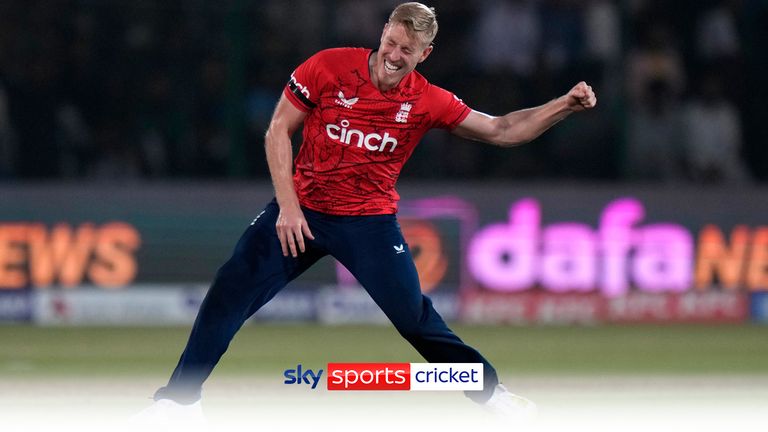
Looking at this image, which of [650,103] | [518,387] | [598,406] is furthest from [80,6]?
[598,406]

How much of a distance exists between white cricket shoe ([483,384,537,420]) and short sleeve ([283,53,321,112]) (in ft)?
5.58

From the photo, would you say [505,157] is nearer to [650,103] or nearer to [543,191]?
[543,191]

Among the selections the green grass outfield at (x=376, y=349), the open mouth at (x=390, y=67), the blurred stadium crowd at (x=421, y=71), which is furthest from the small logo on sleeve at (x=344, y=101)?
the blurred stadium crowd at (x=421, y=71)

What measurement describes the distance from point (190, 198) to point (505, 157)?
3378 mm

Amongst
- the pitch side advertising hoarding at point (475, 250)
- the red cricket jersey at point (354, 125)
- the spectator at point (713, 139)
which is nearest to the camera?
the red cricket jersey at point (354, 125)

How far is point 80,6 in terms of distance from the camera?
14406 millimetres

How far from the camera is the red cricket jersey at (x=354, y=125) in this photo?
Result: 6.71 meters

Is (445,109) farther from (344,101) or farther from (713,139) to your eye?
→ (713,139)

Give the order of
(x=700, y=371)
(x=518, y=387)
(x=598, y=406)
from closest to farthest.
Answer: (x=598, y=406) → (x=518, y=387) → (x=700, y=371)

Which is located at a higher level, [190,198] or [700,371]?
[190,198]

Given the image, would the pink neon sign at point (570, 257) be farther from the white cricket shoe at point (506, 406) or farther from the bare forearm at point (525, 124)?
the bare forearm at point (525, 124)

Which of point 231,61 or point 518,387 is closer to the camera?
point 518,387

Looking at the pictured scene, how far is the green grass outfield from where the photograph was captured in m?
10.9

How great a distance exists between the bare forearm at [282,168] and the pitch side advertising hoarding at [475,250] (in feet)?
25.1
